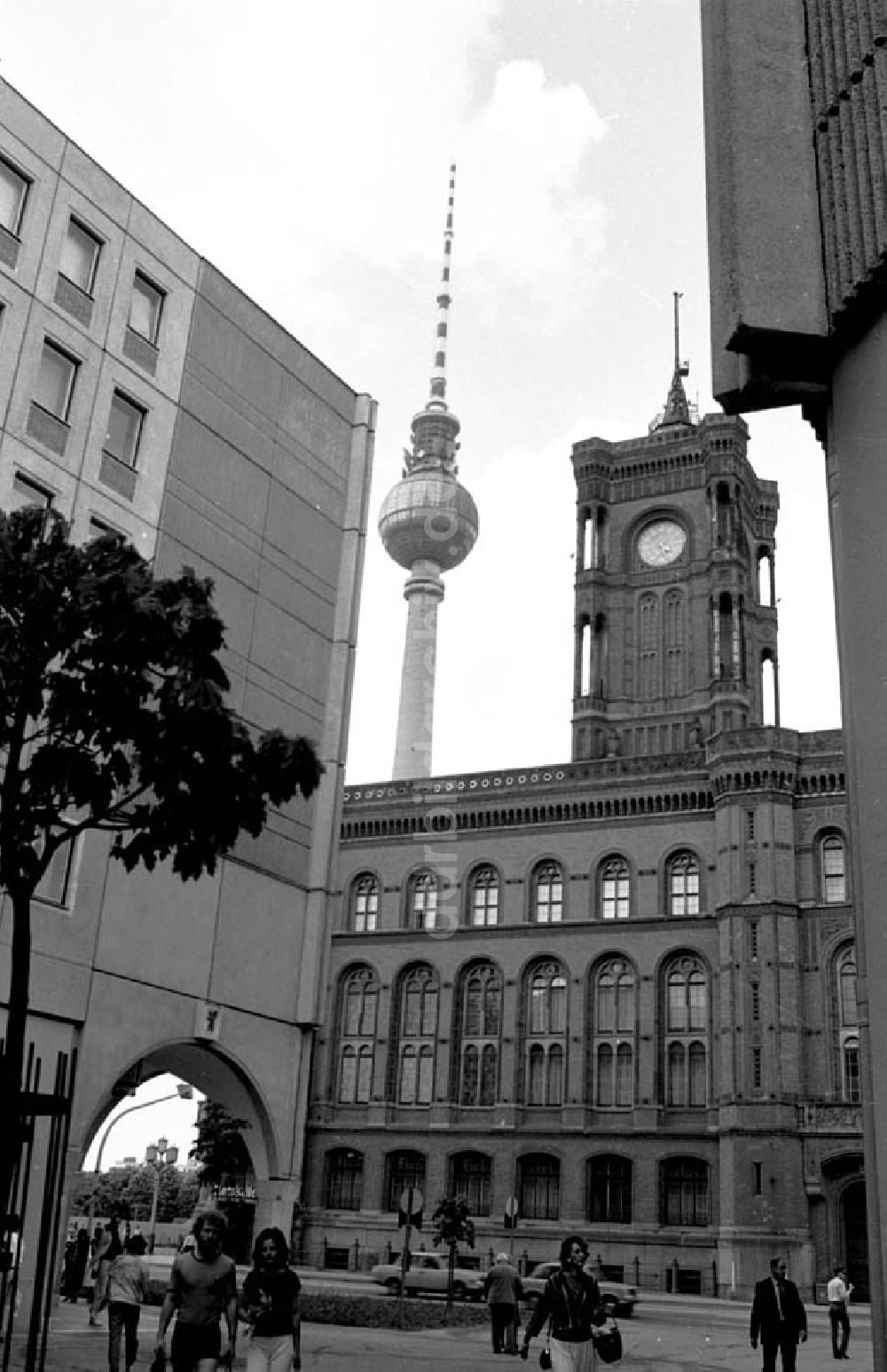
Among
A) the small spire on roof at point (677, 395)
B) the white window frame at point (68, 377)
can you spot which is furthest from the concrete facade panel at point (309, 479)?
the small spire on roof at point (677, 395)

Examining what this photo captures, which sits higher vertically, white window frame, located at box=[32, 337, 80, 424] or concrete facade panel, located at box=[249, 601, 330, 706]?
white window frame, located at box=[32, 337, 80, 424]

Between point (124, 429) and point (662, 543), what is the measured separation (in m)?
52.7

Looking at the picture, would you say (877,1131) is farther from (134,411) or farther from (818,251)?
(134,411)

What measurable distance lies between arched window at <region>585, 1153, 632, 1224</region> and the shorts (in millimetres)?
45153

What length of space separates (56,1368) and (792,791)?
40248 mm

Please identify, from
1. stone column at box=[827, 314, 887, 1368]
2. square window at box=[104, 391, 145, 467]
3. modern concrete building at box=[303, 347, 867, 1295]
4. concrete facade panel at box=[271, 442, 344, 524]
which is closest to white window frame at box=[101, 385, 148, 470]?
square window at box=[104, 391, 145, 467]

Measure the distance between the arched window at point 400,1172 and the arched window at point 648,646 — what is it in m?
25.6

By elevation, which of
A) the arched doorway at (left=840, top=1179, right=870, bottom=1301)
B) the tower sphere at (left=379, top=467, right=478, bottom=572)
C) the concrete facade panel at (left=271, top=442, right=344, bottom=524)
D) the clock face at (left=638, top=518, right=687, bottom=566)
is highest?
the tower sphere at (left=379, top=467, right=478, bottom=572)

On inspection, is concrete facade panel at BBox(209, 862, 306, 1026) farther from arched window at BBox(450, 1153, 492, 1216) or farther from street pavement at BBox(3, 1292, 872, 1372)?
arched window at BBox(450, 1153, 492, 1216)

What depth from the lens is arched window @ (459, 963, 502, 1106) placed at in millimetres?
56250

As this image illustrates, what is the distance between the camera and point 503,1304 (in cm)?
2159

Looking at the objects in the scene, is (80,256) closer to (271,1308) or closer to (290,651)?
(290,651)

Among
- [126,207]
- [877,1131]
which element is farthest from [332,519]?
[877,1131]

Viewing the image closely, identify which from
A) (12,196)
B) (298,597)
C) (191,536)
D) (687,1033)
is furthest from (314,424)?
(687,1033)
